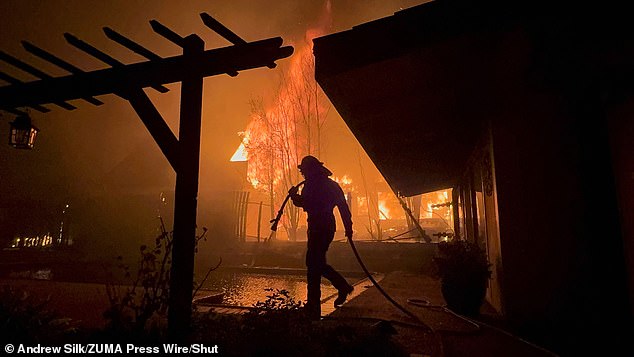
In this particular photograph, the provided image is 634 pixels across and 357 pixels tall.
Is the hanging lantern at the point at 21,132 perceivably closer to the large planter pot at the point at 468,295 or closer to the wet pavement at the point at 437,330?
the wet pavement at the point at 437,330

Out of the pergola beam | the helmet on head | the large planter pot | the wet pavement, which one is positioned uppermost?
the pergola beam

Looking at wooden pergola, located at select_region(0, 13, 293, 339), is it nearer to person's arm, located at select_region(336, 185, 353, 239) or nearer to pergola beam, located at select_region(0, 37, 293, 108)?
pergola beam, located at select_region(0, 37, 293, 108)

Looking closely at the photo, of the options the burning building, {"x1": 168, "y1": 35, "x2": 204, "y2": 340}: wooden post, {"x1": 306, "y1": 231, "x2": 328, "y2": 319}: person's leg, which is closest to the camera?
{"x1": 168, "y1": 35, "x2": 204, "y2": 340}: wooden post

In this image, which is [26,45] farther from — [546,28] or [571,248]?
[571,248]

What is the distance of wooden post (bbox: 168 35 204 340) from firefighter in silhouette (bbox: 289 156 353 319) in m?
2.31

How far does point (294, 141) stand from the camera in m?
28.0

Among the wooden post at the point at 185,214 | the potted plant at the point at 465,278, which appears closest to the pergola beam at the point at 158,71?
the wooden post at the point at 185,214

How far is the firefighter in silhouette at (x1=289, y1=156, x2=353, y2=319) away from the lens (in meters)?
5.07

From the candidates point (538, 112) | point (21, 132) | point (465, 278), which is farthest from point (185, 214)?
point (21, 132)

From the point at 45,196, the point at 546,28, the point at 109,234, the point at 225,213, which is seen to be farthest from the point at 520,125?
the point at 45,196

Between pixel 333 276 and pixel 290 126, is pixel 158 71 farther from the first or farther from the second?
pixel 290 126

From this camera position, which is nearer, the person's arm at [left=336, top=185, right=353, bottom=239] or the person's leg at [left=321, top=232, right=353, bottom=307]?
the person's leg at [left=321, top=232, right=353, bottom=307]

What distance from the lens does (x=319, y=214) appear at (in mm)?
5219

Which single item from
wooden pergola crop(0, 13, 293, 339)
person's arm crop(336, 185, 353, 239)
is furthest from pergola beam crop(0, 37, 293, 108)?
person's arm crop(336, 185, 353, 239)
